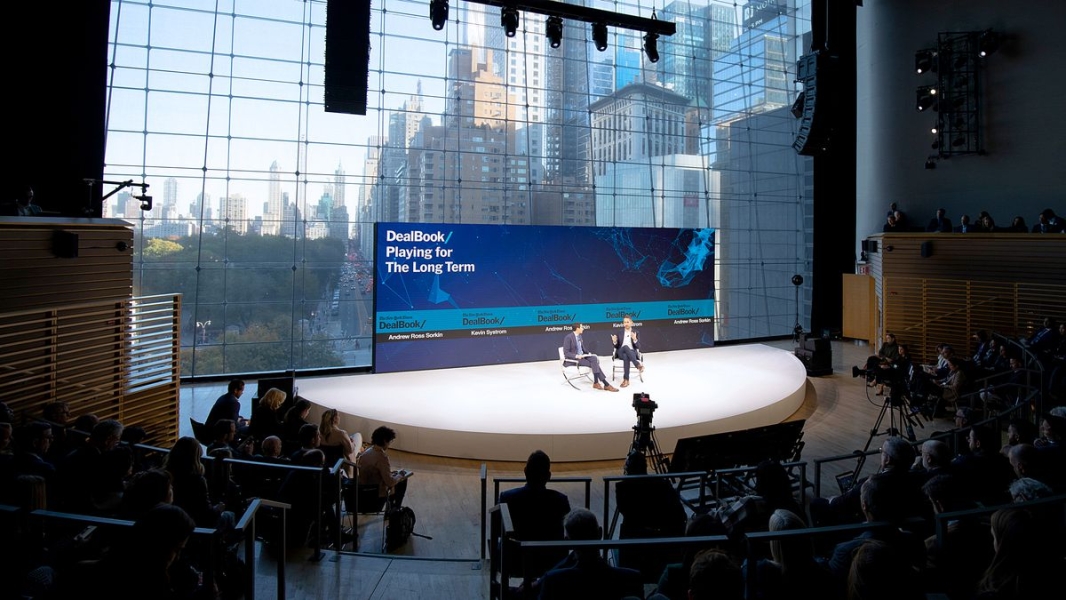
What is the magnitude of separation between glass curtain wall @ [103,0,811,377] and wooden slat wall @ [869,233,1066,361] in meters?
3.55

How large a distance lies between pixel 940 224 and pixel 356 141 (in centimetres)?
1050

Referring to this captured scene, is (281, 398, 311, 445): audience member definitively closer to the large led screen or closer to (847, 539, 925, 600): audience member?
the large led screen

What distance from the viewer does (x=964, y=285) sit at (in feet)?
35.2

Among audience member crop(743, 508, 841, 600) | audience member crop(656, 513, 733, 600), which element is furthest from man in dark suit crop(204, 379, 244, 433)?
audience member crop(743, 508, 841, 600)

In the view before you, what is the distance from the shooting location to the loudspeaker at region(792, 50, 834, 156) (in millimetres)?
9180

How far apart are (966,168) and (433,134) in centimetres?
997

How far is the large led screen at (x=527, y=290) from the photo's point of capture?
26.7 ft

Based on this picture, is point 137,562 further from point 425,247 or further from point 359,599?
point 425,247

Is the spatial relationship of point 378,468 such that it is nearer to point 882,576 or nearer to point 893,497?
point 893,497

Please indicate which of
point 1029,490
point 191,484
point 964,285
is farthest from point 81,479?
point 964,285

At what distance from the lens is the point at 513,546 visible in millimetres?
2297

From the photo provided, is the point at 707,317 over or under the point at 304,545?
over

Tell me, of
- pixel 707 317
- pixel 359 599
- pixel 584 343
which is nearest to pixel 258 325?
pixel 584 343

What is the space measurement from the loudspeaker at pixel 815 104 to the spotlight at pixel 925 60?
388cm
